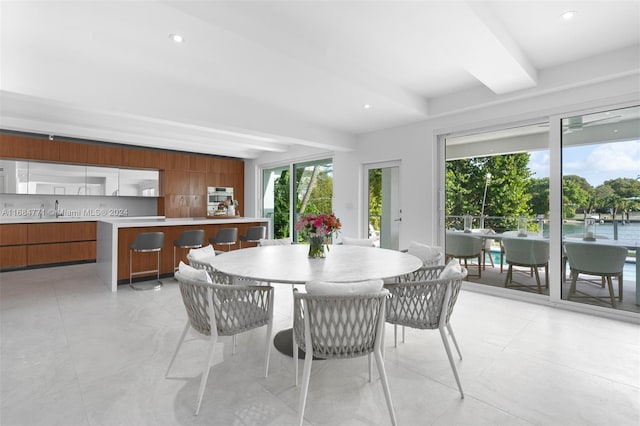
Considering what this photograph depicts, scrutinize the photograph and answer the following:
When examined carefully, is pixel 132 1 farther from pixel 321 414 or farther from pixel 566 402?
pixel 566 402

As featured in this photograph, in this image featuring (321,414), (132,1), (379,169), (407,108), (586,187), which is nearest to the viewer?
(321,414)

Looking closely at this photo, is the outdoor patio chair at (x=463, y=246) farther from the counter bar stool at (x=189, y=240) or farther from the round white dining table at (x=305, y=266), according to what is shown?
the counter bar stool at (x=189, y=240)

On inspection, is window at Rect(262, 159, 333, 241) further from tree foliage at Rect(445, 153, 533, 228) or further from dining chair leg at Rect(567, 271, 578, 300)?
dining chair leg at Rect(567, 271, 578, 300)

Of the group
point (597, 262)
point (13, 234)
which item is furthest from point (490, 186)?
point (13, 234)

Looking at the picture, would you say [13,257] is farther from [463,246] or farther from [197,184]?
[463,246]

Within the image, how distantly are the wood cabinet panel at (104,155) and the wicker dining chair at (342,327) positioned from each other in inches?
259

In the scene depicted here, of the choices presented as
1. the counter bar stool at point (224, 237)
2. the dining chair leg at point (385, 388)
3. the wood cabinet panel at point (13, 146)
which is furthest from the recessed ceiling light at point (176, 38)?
the wood cabinet panel at point (13, 146)

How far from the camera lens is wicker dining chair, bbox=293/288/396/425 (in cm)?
163

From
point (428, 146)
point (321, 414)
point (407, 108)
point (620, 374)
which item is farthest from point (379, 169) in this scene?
point (321, 414)

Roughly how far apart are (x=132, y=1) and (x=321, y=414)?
9.32ft

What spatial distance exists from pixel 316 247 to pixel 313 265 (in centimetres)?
36

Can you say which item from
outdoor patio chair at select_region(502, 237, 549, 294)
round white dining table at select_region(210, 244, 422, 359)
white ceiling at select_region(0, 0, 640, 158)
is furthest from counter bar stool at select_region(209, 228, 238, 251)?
outdoor patio chair at select_region(502, 237, 549, 294)

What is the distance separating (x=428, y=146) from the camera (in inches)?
190

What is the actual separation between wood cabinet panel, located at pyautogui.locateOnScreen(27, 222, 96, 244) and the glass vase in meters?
5.86
